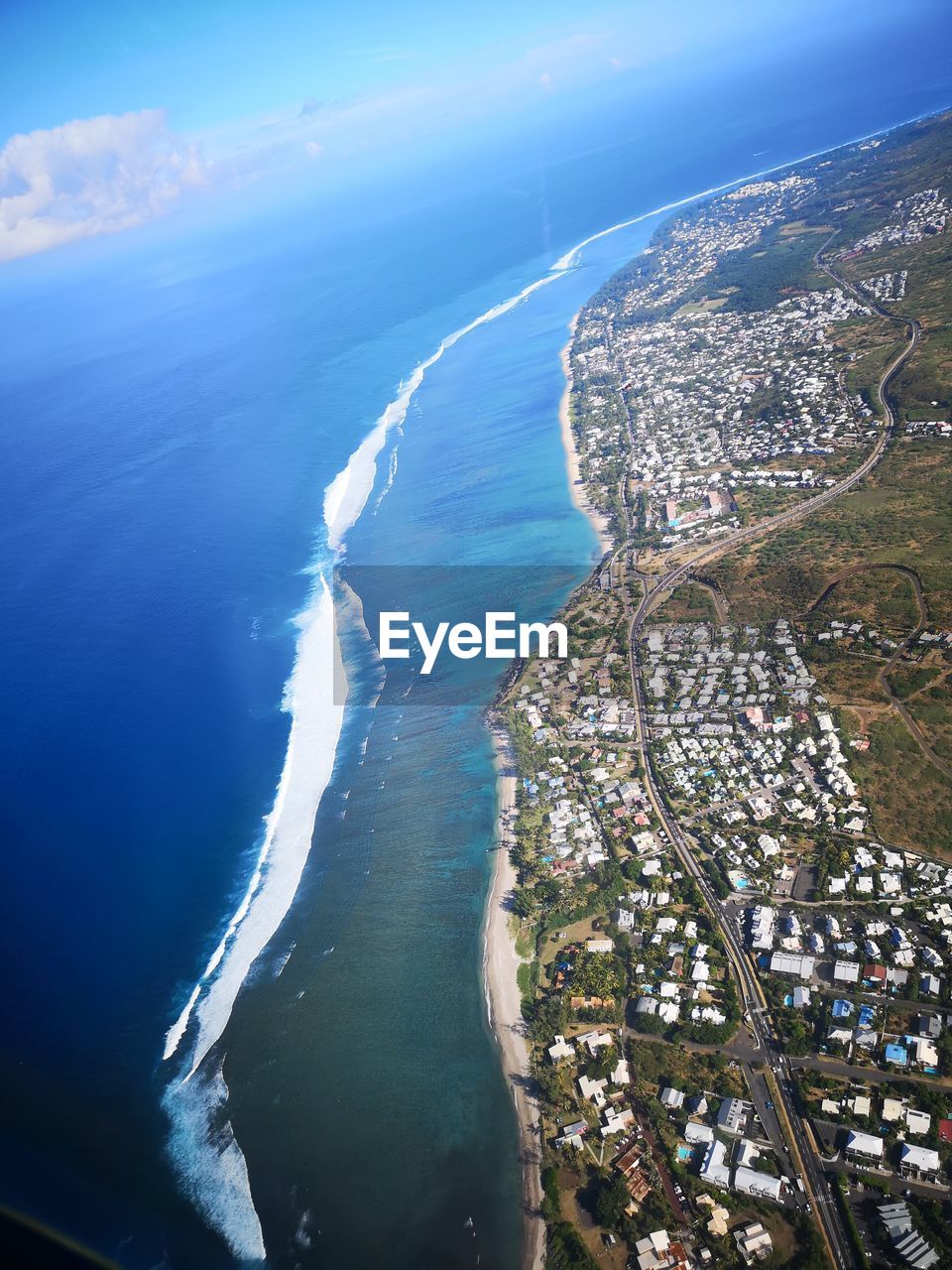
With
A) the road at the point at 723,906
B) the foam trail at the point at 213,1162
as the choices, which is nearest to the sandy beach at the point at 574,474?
the road at the point at 723,906

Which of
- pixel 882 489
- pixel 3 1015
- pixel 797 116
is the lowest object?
pixel 3 1015

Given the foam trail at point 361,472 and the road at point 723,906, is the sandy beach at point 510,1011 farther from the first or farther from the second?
the foam trail at point 361,472

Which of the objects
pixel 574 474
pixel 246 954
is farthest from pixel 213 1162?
pixel 574 474

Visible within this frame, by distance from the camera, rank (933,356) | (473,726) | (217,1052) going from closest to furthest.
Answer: (217,1052) < (473,726) < (933,356)

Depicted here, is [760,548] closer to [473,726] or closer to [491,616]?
[491,616]

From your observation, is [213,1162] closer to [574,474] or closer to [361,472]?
[574,474]

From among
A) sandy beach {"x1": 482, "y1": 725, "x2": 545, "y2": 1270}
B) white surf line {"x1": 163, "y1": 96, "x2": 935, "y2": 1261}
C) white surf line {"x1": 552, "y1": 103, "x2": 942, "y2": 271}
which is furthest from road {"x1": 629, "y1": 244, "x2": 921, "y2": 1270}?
white surf line {"x1": 552, "y1": 103, "x2": 942, "y2": 271}

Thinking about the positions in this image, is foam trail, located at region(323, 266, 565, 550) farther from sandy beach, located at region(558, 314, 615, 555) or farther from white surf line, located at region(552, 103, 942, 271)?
white surf line, located at region(552, 103, 942, 271)

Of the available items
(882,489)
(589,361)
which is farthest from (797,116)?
(882,489)
